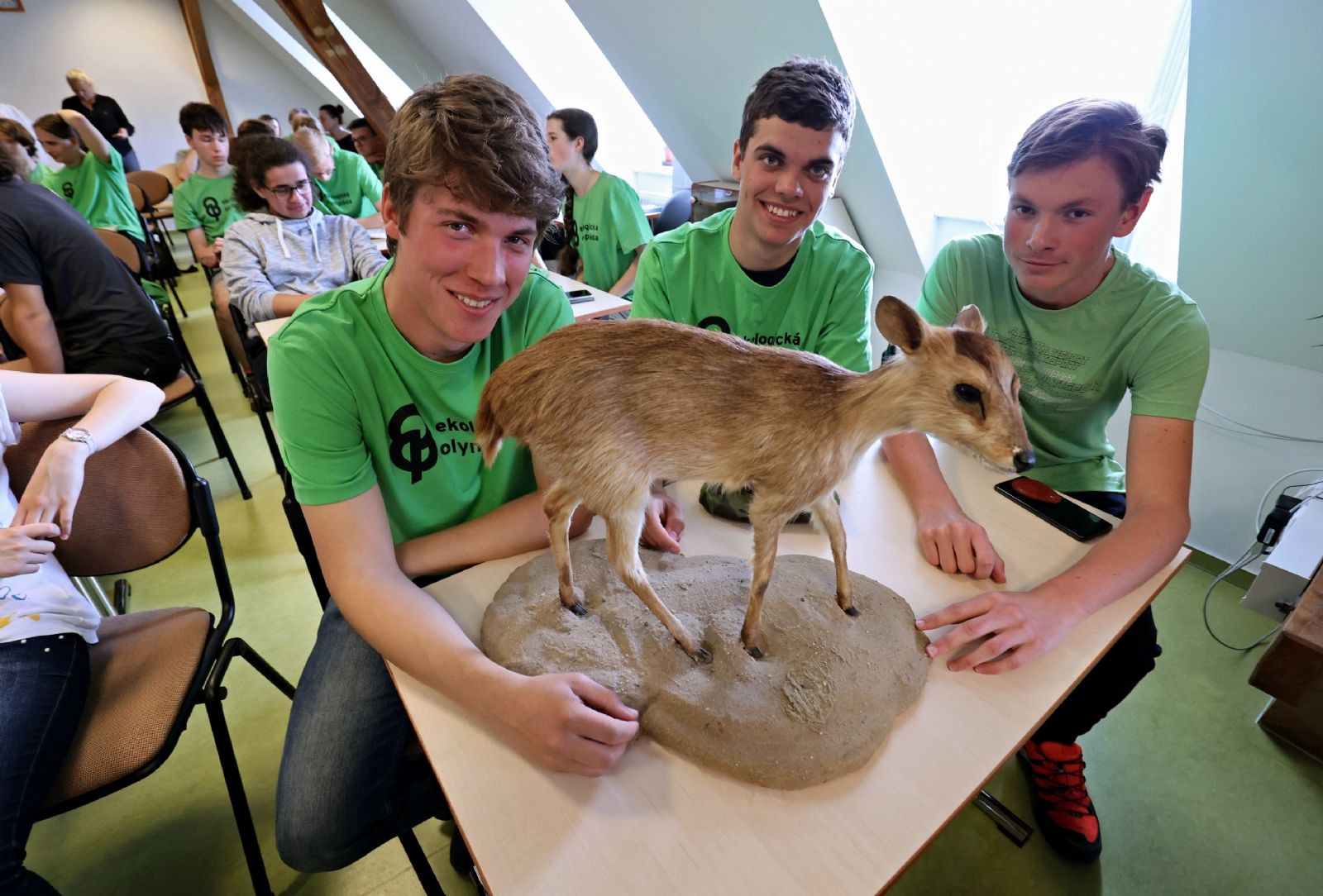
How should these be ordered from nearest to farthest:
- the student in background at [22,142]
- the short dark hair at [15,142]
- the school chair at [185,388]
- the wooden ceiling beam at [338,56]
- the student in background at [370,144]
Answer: the short dark hair at [15,142]
the student in background at [22,142]
the school chair at [185,388]
the wooden ceiling beam at [338,56]
the student in background at [370,144]

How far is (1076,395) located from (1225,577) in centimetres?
171

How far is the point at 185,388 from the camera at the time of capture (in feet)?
9.28

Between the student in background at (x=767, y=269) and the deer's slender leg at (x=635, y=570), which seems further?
the student in background at (x=767, y=269)

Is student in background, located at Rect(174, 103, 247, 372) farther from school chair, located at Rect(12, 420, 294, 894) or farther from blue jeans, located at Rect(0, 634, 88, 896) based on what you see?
blue jeans, located at Rect(0, 634, 88, 896)

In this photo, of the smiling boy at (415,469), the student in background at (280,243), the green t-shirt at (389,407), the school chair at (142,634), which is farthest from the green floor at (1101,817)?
the student in background at (280,243)

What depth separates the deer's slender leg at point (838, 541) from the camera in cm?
104

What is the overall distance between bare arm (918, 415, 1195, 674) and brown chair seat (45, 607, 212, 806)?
1.58m

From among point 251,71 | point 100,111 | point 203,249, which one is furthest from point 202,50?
point 203,249

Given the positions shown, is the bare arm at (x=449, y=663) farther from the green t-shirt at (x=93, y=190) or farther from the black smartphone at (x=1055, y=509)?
the green t-shirt at (x=93, y=190)

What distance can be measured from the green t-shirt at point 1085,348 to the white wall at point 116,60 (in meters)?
14.1

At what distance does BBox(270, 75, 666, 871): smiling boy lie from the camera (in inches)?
38.8

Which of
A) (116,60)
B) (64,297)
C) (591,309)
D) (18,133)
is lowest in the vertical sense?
(64,297)

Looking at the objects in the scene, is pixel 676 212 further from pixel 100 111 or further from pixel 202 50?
pixel 202 50

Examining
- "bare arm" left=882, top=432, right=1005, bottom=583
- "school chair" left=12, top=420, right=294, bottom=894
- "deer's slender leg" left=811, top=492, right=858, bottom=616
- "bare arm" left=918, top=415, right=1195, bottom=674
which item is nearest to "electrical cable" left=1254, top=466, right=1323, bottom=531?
"bare arm" left=918, top=415, right=1195, bottom=674
